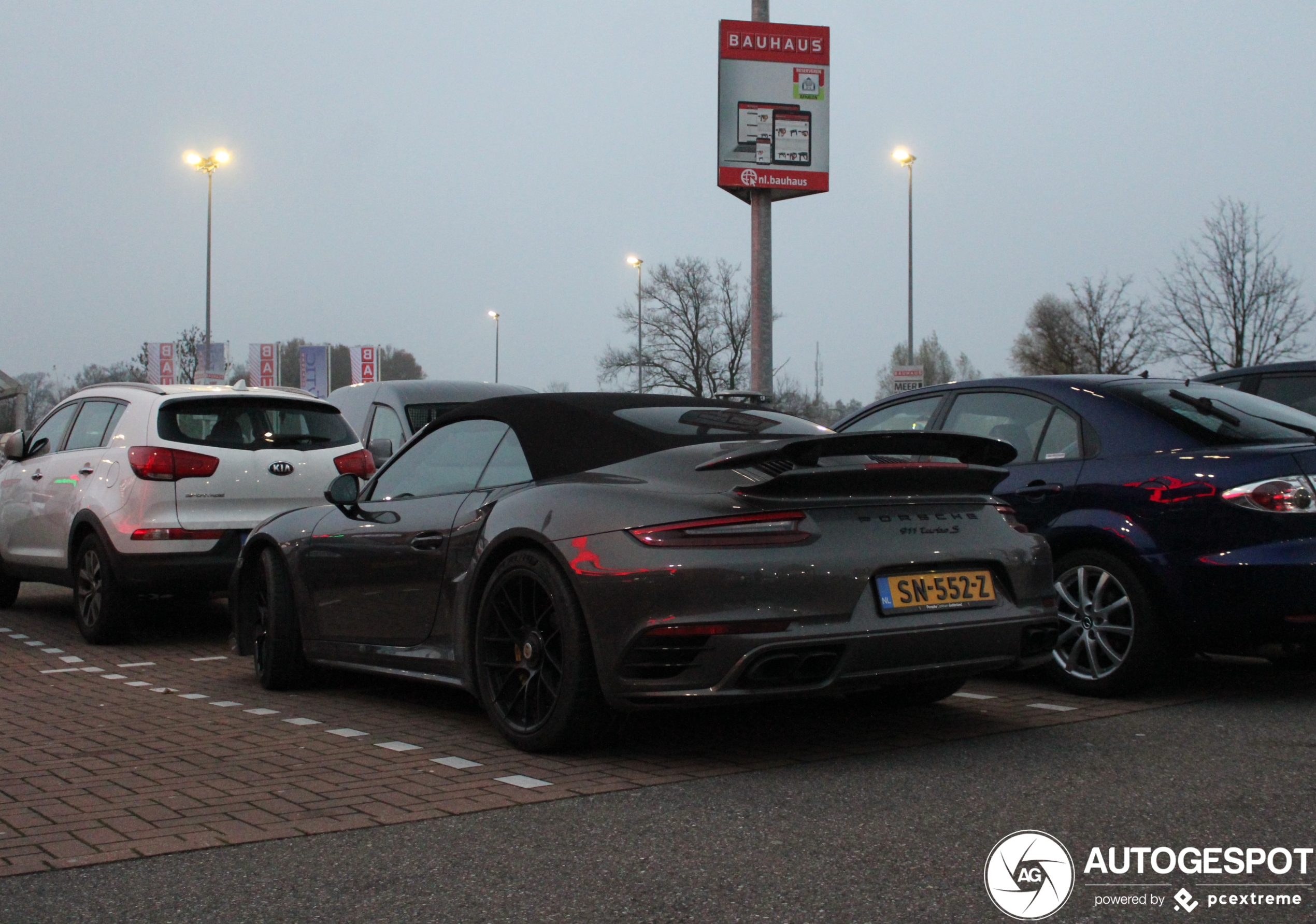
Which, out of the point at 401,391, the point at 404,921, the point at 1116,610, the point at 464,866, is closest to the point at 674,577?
the point at 464,866

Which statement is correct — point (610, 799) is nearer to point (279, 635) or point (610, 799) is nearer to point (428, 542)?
point (428, 542)

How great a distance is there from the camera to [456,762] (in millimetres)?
4973

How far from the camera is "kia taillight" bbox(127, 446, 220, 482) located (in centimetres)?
856

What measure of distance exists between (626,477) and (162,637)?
5372 millimetres

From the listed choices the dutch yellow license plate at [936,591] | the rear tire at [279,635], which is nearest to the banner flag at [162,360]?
the rear tire at [279,635]

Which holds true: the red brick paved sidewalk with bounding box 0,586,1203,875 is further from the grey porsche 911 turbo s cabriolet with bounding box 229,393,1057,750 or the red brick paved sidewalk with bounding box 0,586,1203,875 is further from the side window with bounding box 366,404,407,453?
the side window with bounding box 366,404,407,453

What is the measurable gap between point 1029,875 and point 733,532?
1.52m

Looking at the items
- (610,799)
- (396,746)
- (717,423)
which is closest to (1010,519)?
(717,423)

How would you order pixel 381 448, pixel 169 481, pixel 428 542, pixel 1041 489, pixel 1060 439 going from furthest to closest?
pixel 381 448
pixel 169 481
pixel 1060 439
pixel 1041 489
pixel 428 542

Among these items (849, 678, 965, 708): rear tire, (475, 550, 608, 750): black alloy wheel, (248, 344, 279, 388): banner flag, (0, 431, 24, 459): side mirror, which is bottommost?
(849, 678, 965, 708): rear tire

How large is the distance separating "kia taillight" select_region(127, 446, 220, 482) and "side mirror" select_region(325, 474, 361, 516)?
9.05 ft

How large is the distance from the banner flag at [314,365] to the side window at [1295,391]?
45603mm

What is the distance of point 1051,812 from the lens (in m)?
4.08

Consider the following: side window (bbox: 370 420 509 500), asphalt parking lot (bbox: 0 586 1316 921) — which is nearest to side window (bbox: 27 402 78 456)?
asphalt parking lot (bbox: 0 586 1316 921)
